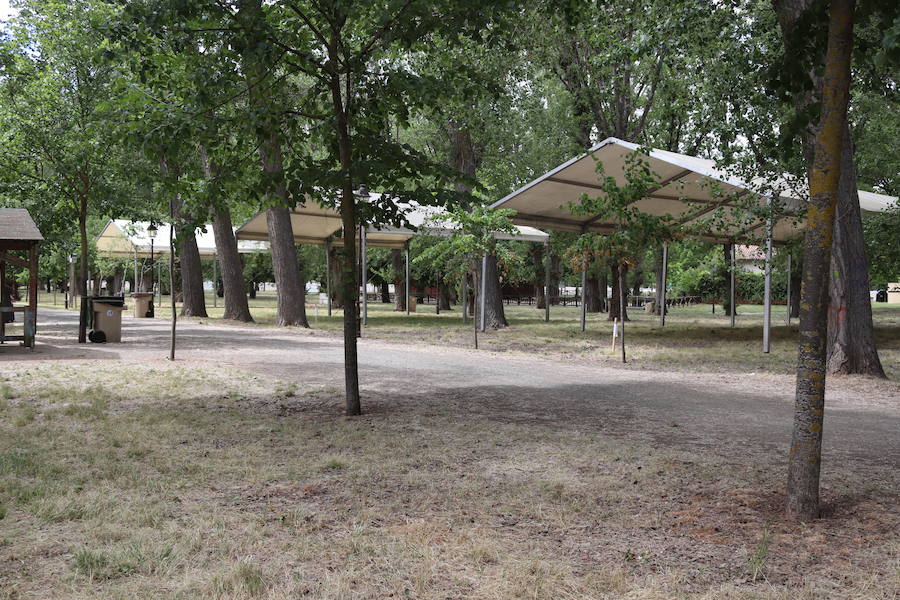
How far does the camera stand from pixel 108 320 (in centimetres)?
1590

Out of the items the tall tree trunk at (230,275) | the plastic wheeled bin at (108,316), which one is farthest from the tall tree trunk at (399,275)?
the plastic wheeled bin at (108,316)

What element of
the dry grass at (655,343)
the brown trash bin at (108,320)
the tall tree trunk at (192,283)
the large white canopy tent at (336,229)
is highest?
the large white canopy tent at (336,229)

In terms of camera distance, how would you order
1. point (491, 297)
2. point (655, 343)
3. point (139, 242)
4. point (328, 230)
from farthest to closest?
point (139, 242)
point (328, 230)
point (491, 297)
point (655, 343)

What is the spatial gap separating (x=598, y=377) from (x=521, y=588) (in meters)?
8.21

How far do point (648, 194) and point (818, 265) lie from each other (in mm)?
14239

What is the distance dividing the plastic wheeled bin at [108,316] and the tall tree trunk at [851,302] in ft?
43.0

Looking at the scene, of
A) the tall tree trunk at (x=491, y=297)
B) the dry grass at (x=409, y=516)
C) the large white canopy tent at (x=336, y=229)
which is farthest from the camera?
the large white canopy tent at (x=336, y=229)

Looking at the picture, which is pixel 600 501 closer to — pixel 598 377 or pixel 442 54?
pixel 442 54

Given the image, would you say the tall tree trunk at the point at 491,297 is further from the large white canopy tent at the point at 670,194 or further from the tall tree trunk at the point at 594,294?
the tall tree trunk at the point at 594,294

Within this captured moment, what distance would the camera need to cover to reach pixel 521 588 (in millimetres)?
3332

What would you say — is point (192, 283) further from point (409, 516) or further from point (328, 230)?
point (409, 516)

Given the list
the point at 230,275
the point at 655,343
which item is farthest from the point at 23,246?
the point at 655,343

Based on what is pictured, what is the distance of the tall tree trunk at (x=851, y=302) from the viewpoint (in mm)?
11047

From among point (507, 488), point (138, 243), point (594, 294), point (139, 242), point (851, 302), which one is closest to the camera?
point (507, 488)
